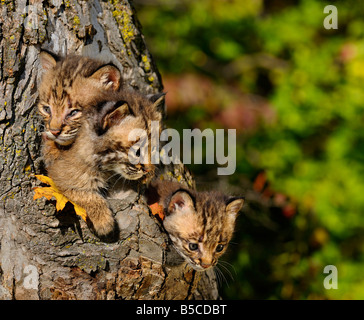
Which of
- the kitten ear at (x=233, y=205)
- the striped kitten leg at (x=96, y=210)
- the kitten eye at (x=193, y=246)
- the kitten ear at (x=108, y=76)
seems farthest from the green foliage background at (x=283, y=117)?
the kitten ear at (x=108, y=76)

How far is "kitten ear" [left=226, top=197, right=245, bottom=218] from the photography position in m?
4.21

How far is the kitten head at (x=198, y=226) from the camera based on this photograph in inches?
159

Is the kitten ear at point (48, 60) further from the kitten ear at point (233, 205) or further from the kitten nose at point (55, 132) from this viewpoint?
the kitten ear at point (233, 205)

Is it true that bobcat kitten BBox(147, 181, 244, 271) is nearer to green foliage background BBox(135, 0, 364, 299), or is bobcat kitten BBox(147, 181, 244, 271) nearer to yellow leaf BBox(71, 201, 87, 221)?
yellow leaf BBox(71, 201, 87, 221)

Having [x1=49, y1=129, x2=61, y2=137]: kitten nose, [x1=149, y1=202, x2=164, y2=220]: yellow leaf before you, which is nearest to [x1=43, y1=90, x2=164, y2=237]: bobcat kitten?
[x1=49, y1=129, x2=61, y2=137]: kitten nose

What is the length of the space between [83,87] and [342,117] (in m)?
5.75

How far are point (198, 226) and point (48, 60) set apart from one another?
1.65 meters

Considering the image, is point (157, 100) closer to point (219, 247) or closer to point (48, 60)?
point (48, 60)

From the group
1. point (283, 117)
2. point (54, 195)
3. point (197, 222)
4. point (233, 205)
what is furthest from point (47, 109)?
point (283, 117)

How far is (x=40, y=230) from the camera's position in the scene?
365 centimetres

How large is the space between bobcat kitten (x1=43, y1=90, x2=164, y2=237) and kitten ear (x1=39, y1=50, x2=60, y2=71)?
429mm

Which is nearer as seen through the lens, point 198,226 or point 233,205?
point 198,226
